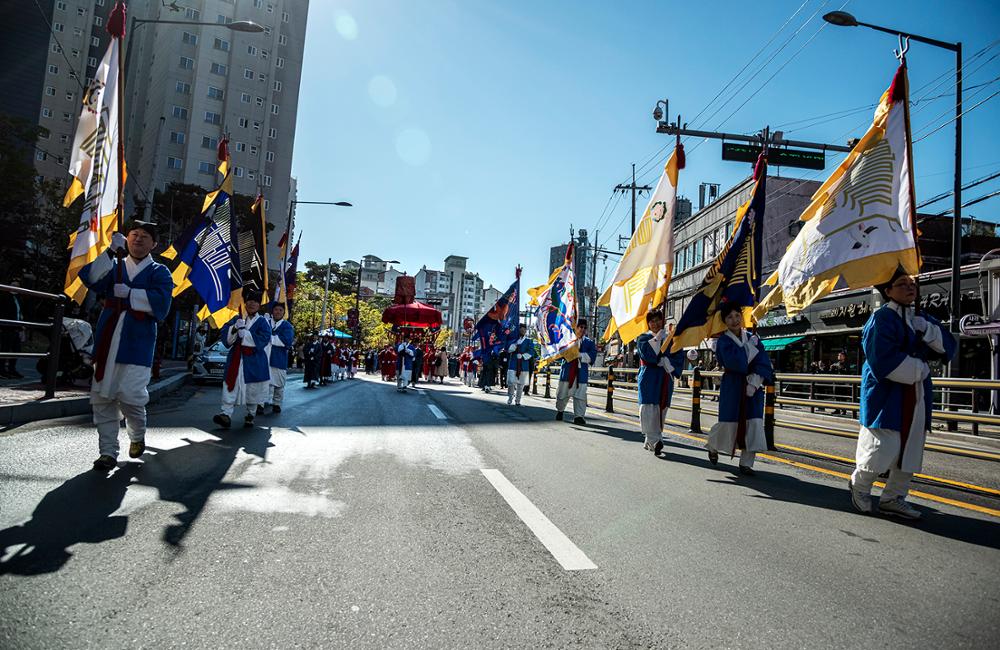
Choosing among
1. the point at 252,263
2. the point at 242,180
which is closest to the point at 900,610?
the point at 252,263

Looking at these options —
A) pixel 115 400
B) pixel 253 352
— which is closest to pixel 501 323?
pixel 253 352

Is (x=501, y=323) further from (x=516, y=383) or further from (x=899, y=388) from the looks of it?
(x=899, y=388)

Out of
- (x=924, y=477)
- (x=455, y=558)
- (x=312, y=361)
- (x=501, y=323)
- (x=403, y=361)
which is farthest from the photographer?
(x=501, y=323)

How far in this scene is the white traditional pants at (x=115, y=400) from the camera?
5.03 meters

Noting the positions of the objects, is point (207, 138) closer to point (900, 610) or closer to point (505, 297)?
point (505, 297)

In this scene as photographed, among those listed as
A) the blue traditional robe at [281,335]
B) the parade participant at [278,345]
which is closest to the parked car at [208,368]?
the parade participant at [278,345]

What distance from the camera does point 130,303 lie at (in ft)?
17.2

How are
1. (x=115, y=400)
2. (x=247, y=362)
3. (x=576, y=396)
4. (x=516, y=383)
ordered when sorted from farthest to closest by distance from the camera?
(x=516, y=383)
(x=576, y=396)
(x=247, y=362)
(x=115, y=400)

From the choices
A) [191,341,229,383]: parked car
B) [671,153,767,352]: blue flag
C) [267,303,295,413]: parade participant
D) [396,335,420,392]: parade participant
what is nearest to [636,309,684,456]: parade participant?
[671,153,767,352]: blue flag

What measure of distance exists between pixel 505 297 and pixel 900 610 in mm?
18786

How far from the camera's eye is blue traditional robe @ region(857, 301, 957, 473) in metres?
4.45

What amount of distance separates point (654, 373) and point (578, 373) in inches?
141

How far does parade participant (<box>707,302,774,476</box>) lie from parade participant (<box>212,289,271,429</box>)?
6132 millimetres

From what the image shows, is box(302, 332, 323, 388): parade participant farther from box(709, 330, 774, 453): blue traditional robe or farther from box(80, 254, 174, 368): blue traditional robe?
box(709, 330, 774, 453): blue traditional robe
